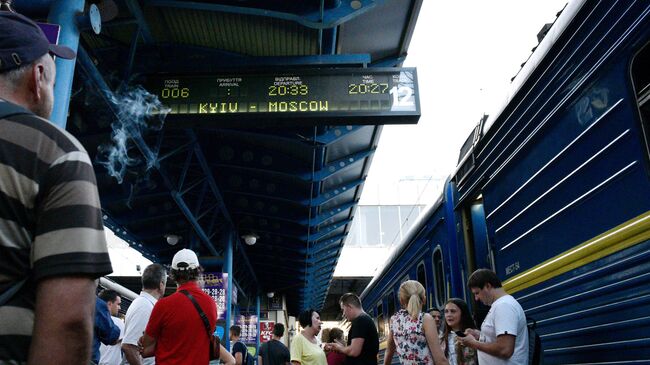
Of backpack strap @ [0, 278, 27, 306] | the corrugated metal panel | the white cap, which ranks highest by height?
the corrugated metal panel

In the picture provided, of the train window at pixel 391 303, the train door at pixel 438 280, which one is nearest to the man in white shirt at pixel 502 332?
the train door at pixel 438 280

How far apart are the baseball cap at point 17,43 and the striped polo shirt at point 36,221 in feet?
0.39

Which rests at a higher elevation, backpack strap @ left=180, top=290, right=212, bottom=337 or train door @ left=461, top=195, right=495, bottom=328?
train door @ left=461, top=195, right=495, bottom=328

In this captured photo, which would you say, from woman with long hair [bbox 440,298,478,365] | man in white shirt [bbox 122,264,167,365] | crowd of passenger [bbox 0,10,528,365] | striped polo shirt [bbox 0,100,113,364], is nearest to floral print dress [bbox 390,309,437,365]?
woman with long hair [bbox 440,298,478,365]

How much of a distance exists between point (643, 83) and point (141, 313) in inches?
141

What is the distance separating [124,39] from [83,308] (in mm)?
6130

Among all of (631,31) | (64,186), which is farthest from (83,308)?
(631,31)

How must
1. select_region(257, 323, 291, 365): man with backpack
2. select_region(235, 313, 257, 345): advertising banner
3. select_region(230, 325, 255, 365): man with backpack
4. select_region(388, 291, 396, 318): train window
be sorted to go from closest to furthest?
select_region(257, 323, 291, 365): man with backpack
select_region(230, 325, 255, 365): man with backpack
select_region(388, 291, 396, 318): train window
select_region(235, 313, 257, 345): advertising banner

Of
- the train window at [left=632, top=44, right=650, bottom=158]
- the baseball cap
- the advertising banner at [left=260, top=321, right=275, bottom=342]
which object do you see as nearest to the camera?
the baseball cap

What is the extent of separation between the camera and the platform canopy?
6.01 m

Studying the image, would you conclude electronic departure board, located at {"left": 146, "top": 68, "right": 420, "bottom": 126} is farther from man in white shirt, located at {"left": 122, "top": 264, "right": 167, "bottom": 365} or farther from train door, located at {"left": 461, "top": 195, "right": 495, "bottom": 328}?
man in white shirt, located at {"left": 122, "top": 264, "right": 167, "bottom": 365}

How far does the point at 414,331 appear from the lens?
13.9 feet

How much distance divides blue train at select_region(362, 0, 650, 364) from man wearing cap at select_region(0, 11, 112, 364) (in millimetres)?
2404

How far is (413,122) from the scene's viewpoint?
6020 mm
